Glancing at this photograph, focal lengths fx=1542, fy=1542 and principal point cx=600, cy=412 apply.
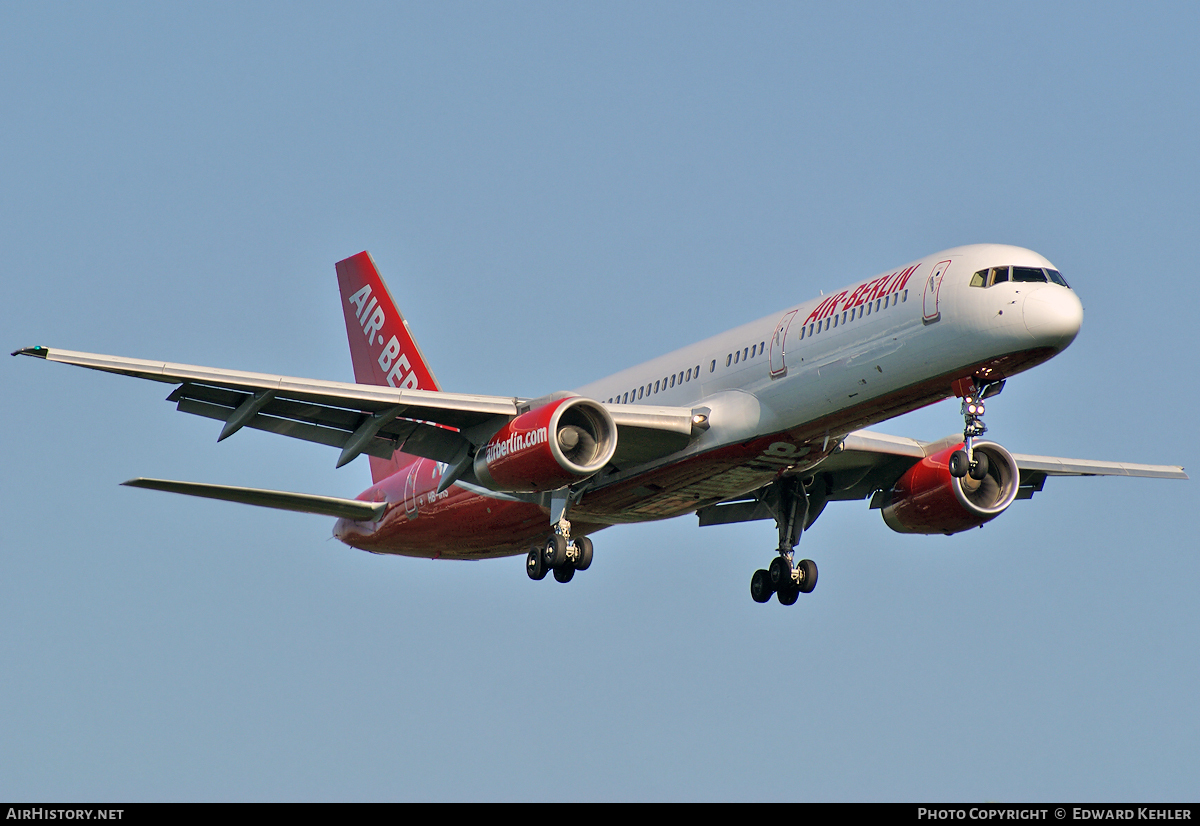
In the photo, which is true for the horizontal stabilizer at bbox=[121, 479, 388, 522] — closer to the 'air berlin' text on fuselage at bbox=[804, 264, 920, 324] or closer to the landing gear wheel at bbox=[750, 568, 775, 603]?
the landing gear wheel at bbox=[750, 568, 775, 603]

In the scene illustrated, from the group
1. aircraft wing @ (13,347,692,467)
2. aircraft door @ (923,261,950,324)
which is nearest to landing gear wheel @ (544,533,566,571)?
aircraft wing @ (13,347,692,467)

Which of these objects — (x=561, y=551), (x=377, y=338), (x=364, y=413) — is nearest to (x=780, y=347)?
(x=561, y=551)

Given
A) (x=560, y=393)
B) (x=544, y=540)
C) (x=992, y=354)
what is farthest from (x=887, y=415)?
(x=544, y=540)

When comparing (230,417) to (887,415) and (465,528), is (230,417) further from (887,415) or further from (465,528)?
(887,415)

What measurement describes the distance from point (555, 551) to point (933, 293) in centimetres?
1105

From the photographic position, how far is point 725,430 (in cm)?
3416

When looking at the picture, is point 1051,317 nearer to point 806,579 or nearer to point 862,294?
point 862,294

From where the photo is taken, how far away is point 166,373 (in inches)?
1257

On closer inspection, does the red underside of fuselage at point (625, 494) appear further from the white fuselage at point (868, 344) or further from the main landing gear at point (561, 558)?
the main landing gear at point (561, 558)

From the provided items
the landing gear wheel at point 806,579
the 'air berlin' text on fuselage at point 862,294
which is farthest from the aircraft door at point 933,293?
the landing gear wheel at point 806,579

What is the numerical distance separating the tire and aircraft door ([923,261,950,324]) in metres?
10.5

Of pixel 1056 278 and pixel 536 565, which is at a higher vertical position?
pixel 1056 278

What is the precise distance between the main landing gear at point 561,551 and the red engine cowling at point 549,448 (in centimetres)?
288
